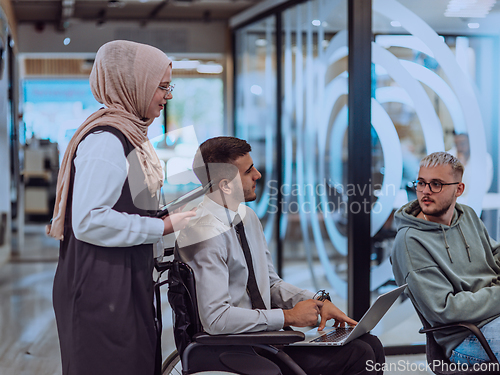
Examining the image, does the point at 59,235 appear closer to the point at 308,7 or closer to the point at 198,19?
the point at 308,7

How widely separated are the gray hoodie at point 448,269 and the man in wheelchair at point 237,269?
0.28 meters

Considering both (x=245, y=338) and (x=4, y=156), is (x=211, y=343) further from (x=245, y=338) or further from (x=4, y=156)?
(x=4, y=156)

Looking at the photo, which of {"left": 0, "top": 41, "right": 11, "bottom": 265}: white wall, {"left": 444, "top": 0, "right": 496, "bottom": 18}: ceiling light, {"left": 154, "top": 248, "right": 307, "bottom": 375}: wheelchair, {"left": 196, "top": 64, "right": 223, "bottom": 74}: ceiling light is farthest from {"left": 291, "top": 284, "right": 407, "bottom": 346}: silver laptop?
{"left": 0, "top": 41, "right": 11, "bottom": 265}: white wall

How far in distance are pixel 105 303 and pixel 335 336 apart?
2.55 feet

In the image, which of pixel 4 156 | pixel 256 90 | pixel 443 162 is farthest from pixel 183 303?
pixel 4 156

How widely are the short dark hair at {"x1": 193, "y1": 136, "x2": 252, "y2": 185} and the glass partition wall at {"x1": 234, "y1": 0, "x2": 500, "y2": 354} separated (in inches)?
52.1

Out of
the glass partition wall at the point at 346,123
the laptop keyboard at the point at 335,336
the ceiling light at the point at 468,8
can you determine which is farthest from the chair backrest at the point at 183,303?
the ceiling light at the point at 468,8

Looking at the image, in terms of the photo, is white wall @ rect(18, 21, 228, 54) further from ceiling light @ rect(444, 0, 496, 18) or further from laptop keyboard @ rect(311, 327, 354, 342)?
laptop keyboard @ rect(311, 327, 354, 342)

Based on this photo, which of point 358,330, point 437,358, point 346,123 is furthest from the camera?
point 346,123

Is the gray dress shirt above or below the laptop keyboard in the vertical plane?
above

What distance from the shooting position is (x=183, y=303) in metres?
1.54

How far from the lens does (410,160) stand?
304cm

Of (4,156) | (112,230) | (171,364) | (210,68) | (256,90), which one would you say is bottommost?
(171,364)

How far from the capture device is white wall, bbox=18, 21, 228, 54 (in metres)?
5.54
